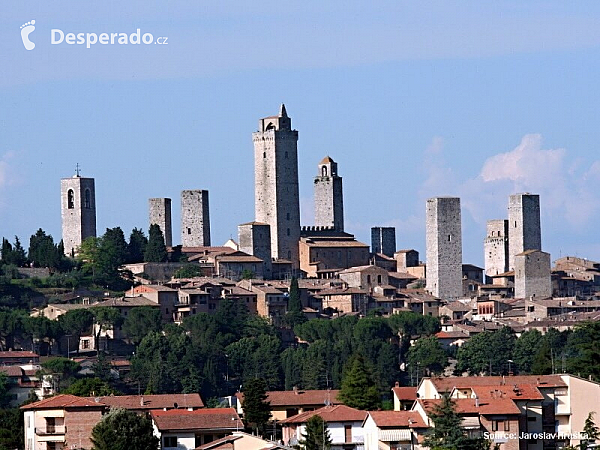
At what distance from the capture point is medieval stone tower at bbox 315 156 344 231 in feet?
351

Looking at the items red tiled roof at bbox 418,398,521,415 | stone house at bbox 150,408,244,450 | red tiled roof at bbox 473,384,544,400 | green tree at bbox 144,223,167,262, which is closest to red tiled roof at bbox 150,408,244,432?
stone house at bbox 150,408,244,450

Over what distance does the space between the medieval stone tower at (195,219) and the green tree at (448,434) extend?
197 feet

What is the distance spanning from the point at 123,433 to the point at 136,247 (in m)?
54.4

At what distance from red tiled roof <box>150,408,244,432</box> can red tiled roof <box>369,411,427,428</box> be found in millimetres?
3598

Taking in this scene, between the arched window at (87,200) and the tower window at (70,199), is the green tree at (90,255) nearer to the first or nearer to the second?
the arched window at (87,200)

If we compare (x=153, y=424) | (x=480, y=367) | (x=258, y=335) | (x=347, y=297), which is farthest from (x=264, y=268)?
(x=153, y=424)

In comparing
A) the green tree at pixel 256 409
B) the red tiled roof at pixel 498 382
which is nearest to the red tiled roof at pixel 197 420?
the green tree at pixel 256 409

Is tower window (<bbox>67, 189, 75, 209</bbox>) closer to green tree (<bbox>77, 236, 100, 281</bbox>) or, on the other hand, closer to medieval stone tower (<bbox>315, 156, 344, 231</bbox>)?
green tree (<bbox>77, 236, 100, 281</bbox>)

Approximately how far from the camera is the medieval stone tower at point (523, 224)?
348 feet

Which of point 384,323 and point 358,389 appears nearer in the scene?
point 358,389

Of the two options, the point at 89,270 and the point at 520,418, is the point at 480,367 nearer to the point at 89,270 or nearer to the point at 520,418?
the point at 89,270

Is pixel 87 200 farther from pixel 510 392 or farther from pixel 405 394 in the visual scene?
pixel 510 392

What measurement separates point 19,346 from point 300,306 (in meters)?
12.6

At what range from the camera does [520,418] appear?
46.8 m
